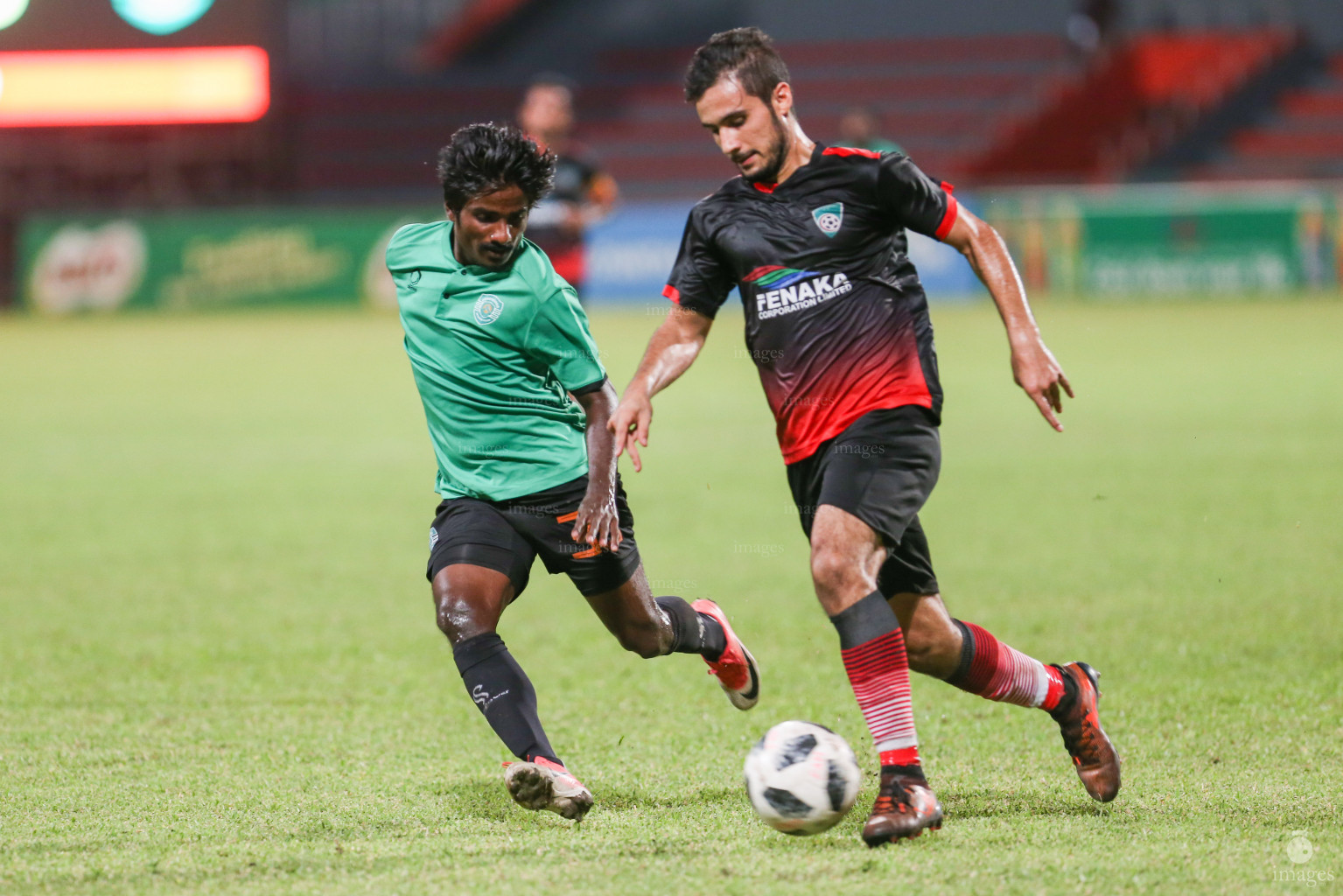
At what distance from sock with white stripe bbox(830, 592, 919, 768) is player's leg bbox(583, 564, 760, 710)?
31.0 inches

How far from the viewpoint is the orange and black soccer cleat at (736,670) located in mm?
4914

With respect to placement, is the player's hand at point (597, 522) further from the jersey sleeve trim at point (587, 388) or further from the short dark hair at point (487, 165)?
the short dark hair at point (487, 165)

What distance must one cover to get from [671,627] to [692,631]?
13 cm

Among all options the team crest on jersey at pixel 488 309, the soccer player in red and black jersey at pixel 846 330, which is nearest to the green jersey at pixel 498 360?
the team crest on jersey at pixel 488 309

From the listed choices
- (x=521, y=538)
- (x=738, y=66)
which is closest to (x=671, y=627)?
(x=521, y=538)

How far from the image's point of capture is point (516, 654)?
5938 mm

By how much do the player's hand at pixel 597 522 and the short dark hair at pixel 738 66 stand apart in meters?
1.03

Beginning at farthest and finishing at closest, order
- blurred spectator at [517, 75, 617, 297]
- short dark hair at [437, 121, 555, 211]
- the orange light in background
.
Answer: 1. the orange light in background
2. blurred spectator at [517, 75, 617, 297]
3. short dark hair at [437, 121, 555, 211]

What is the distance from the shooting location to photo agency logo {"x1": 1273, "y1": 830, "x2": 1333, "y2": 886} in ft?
10.8

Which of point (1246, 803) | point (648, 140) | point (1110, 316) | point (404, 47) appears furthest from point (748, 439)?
point (404, 47)

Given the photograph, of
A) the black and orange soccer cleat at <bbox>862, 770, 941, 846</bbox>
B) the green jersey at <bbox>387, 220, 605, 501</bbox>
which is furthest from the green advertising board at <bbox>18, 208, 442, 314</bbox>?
the black and orange soccer cleat at <bbox>862, 770, 941, 846</bbox>

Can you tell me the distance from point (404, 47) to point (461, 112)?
2.10 meters

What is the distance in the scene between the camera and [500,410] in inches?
167

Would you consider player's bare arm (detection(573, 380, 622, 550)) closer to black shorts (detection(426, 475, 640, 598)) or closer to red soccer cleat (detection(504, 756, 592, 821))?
black shorts (detection(426, 475, 640, 598))
